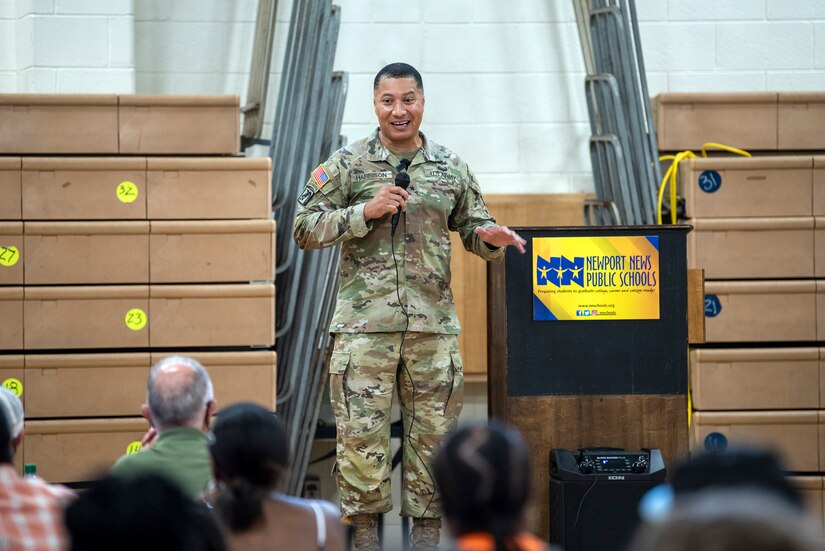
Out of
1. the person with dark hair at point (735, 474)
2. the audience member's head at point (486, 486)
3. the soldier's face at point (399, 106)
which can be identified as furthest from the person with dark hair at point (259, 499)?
the soldier's face at point (399, 106)

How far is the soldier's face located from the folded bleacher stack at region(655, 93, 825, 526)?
1.42 metres

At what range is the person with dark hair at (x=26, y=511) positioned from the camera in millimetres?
1696

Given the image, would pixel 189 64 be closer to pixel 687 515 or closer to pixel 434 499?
pixel 434 499

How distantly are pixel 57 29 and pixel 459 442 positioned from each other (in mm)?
3497

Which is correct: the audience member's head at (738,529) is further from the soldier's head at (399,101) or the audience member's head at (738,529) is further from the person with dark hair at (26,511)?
the soldier's head at (399,101)

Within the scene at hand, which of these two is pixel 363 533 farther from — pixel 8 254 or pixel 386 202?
pixel 8 254

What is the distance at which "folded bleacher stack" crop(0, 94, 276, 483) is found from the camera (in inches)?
156

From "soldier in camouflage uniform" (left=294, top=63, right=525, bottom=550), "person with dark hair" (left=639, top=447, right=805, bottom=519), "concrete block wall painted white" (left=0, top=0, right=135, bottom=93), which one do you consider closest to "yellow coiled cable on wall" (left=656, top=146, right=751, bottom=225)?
"soldier in camouflage uniform" (left=294, top=63, right=525, bottom=550)

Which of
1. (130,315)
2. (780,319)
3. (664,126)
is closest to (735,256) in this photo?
(780,319)

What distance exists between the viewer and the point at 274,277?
4.10 m

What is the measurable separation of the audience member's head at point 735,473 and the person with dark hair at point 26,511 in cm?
95

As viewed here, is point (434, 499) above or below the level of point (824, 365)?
below

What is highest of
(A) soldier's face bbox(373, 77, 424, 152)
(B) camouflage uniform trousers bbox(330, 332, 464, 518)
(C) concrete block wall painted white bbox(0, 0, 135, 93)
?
(C) concrete block wall painted white bbox(0, 0, 135, 93)

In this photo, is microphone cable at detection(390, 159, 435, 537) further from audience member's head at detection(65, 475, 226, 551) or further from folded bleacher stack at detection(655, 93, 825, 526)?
audience member's head at detection(65, 475, 226, 551)
